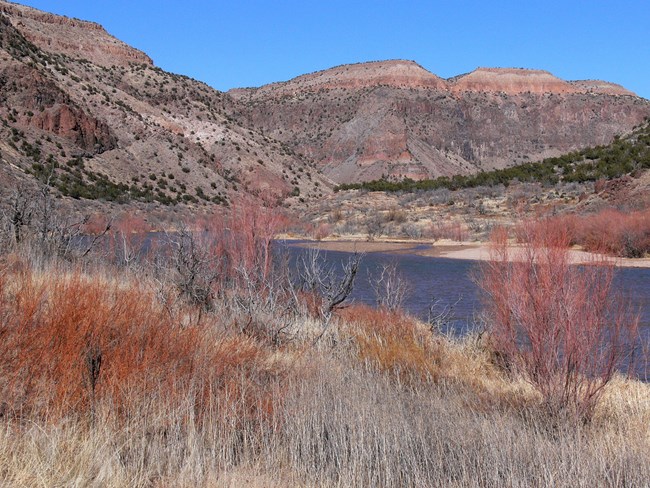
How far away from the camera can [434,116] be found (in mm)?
109375

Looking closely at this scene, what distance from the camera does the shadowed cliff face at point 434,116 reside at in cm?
9738

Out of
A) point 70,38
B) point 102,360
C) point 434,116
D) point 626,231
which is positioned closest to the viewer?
point 102,360

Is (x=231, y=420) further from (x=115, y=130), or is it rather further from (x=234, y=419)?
(x=115, y=130)

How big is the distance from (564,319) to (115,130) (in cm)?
5882

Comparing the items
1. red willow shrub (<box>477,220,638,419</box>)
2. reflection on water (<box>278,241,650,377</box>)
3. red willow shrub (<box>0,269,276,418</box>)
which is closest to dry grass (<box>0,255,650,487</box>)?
red willow shrub (<box>0,269,276,418</box>)

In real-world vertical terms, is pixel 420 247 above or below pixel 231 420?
below

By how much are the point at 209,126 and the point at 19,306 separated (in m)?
67.2

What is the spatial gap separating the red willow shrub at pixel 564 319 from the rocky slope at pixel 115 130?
3106 cm

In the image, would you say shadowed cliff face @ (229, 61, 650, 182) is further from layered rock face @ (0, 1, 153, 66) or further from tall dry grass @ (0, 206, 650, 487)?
tall dry grass @ (0, 206, 650, 487)

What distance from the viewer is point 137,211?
1583 inches

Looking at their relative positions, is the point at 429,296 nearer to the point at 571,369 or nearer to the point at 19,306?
the point at 571,369

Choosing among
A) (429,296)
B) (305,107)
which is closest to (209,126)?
(305,107)

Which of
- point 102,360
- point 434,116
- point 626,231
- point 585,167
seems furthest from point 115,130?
point 434,116

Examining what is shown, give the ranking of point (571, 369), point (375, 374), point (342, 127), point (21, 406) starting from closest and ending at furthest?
point (21, 406) < point (571, 369) < point (375, 374) < point (342, 127)
